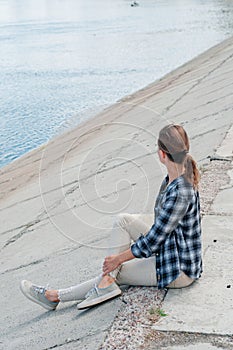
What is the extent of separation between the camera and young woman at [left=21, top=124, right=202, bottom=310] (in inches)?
112

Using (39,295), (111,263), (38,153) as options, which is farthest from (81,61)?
(111,263)

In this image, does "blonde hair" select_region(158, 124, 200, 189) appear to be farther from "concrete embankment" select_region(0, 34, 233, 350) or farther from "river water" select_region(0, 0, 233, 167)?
"river water" select_region(0, 0, 233, 167)

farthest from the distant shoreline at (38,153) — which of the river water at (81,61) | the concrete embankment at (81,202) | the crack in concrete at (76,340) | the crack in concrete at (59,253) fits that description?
the crack in concrete at (76,340)

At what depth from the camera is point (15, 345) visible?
302cm

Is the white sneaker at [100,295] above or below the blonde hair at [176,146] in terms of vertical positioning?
below

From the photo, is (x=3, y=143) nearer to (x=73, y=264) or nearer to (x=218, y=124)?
(x=218, y=124)

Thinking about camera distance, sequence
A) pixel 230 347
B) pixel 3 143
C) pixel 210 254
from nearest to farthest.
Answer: pixel 230 347 < pixel 210 254 < pixel 3 143

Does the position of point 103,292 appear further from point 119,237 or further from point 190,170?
point 190,170

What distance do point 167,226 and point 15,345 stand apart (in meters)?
0.92

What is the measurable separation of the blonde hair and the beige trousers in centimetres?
38

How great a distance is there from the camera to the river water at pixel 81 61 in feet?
40.2

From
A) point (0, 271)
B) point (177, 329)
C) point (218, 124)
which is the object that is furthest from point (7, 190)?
point (177, 329)

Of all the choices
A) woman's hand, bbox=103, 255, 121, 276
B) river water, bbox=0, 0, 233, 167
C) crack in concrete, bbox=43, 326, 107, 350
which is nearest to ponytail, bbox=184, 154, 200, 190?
woman's hand, bbox=103, 255, 121, 276

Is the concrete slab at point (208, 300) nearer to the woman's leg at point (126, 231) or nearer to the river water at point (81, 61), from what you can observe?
the woman's leg at point (126, 231)
